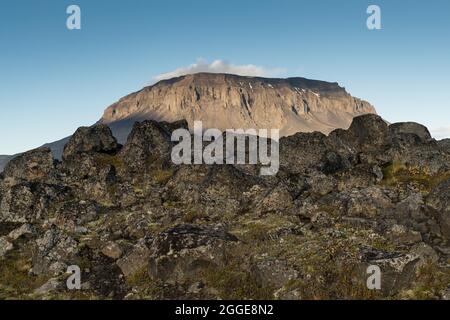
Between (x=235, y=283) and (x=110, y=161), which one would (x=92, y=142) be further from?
(x=235, y=283)

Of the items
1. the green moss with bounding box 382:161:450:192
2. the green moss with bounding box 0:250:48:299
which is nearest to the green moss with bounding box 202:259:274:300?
the green moss with bounding box 0:250:48:299

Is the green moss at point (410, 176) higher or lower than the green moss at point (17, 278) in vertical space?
higher

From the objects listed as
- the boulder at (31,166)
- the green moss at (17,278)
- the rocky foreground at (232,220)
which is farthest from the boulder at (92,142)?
the green moss at (17,278)

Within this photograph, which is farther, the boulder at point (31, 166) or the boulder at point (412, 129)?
the boulder at point (412, 129)

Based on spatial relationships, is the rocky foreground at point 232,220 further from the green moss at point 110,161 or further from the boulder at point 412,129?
the green moss at point 110,161

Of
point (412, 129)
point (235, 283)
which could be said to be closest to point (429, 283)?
point (235, 283)

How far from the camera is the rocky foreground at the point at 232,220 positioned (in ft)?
74.7

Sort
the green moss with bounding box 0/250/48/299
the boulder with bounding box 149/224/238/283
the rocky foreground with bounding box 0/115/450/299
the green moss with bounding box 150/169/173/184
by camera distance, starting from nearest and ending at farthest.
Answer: the rocky foreground with bounding box 0/115/450/299, the green moss with bounding box 0/250/48/299, the boulder with bounding box 149/224/238/283, the green moss with bounding box 150/169/173/184

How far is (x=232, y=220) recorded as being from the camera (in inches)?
1257

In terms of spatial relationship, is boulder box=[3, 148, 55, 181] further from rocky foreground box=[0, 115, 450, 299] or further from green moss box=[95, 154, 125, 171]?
green moss box=[95, 154, 125, 171]

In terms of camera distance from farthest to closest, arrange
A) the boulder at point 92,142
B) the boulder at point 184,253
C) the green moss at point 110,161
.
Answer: the boulder at point 92,142
the green moss at point 110,161
the boulder at point 184,253

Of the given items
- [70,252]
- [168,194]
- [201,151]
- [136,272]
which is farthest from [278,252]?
[201,151]

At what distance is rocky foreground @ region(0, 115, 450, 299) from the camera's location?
22766 mm

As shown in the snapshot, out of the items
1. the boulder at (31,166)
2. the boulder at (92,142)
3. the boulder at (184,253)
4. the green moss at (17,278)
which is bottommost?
the green moss at (17,278)
